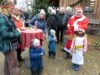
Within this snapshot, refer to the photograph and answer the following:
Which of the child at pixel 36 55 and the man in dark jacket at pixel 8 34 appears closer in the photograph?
the man in dark jacket at pixel 8 34

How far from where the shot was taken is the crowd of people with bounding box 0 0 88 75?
5148mm


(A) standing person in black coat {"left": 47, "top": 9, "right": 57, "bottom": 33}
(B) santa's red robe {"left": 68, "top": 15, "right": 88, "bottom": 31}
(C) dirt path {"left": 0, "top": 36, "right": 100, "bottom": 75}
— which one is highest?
(B) santa's red robe {"left": 68, "top": 15, "right": 88, "bottom": 31}

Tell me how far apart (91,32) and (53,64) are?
6.67m

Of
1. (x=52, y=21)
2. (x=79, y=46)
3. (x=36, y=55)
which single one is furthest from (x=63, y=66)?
(x=52, y=21)

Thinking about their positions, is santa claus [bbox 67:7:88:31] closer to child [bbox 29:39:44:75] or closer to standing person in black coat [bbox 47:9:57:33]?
child [bbox 29:39:44:75]

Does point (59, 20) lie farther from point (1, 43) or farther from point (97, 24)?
point (1, 43)

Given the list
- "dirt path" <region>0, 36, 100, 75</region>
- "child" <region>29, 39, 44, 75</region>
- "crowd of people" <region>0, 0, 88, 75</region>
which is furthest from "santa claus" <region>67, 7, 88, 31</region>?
"child" <region>29, 39, 44, 75</region>

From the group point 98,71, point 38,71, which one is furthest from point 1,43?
point 98,71

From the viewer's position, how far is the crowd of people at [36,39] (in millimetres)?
5148

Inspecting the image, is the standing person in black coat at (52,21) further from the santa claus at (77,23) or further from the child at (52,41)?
the santa claus at (77,23)

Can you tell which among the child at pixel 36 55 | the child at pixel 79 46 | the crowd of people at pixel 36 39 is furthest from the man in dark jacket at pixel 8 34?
the child at pixel 79 46

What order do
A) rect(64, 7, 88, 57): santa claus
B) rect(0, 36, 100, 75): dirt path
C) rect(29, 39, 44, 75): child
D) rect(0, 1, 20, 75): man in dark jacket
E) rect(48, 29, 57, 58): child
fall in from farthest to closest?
rect(48, 29, 57, 58): child, rect(64, 7, 88, 57): santa claus, rect(0, 36, 100, 75): dirt path, rect(29, 39, 44, 75): child, rect(0, 1, 20, 75): man in dark jacket

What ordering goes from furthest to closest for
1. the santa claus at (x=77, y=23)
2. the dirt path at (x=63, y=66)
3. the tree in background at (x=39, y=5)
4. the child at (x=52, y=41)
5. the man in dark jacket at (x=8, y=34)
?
the tree in background at (x=39, y=5), the child at (x=52, y=41), the santa claus at (x=77, y=23), the dirt path at (x=63, y=66), the man in dark jacket at (x=8, y=34)

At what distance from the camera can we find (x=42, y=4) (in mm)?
15633
